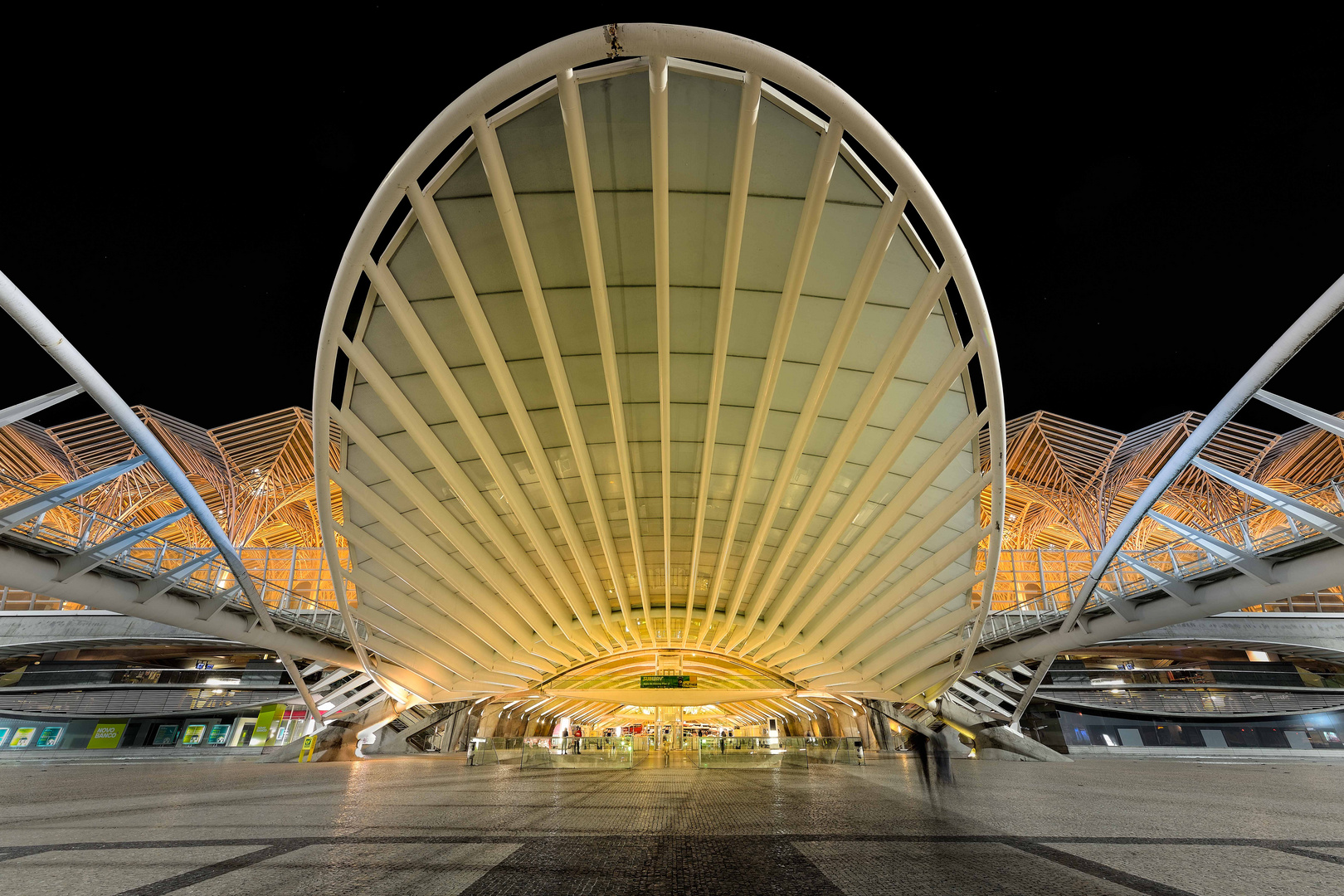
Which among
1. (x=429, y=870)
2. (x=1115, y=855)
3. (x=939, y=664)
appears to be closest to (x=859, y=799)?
(x=1115, y=855)

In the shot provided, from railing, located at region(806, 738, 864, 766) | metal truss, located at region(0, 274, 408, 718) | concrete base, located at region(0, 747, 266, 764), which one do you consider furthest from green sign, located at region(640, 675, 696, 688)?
concrete base, located at region(0, 747, 266, 764)

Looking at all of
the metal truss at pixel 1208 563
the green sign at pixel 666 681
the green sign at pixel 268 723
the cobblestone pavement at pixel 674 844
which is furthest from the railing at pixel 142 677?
the metal truss at pixel 1208 563

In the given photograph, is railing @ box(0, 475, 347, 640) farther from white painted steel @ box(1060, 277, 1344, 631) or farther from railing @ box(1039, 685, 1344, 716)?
railing @ box(1039, 685, 1344, 716)

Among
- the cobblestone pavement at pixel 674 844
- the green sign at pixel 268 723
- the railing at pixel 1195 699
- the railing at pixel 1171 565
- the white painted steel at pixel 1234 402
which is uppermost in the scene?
the white painted steel at pixel 1234 402

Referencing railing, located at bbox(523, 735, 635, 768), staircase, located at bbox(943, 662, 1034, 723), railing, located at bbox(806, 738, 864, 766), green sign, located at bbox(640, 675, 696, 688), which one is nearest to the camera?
railing, located at bbox(806, 738, 864, 766)

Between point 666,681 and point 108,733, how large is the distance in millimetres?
39030

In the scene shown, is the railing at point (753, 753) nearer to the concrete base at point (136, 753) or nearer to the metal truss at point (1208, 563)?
the metal truss at point (1208, 563)

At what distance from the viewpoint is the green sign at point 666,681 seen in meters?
32.8

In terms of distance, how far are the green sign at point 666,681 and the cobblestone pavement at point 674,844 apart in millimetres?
25012

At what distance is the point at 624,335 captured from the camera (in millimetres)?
12922

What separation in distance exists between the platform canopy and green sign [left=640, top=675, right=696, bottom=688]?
40.1ft

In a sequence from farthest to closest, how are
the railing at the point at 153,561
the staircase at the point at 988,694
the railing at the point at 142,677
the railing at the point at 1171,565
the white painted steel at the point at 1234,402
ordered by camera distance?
the railing at the point at 142,677, the staircase at the point at 988,694, the railing at the point at 153,561, the railing at the point at 1171,565, the white painted steel at the point at 1234,402

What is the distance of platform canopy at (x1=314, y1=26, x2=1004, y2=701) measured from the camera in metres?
9.36

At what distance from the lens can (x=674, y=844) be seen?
15.2 ft
